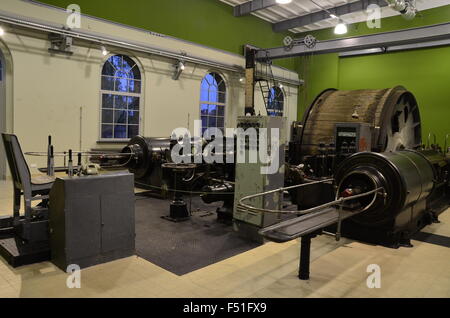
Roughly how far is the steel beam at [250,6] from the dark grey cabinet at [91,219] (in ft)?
23.7

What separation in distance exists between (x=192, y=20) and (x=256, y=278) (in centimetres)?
748

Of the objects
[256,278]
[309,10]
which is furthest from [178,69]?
[256,278]

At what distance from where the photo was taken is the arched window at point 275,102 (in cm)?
1113

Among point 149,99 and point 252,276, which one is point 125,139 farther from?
point 252,276

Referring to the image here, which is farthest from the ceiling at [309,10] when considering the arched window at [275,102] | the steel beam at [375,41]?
the arched window at [275,102]

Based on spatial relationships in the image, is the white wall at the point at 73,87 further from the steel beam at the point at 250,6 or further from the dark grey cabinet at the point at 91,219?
the dark grey cabinet at the point at 91,219

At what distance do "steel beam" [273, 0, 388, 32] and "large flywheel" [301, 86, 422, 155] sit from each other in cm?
385

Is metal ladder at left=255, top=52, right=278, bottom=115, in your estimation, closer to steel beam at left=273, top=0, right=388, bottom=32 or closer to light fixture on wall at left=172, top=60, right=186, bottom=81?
steel beam at left=273, top=0, right=388, bottom=32

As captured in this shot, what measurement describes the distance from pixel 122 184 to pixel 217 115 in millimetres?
7178

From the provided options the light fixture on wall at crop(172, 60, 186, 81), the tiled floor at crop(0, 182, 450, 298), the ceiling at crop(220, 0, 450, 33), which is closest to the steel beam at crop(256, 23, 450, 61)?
the ceiling at crop(220, 0, 450, 33)

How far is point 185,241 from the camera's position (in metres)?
3.54

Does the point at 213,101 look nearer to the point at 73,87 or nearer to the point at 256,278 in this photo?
the point at 73,87

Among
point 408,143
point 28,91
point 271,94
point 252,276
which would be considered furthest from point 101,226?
point 271,94

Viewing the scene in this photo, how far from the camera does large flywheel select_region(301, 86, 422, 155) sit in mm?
4996
